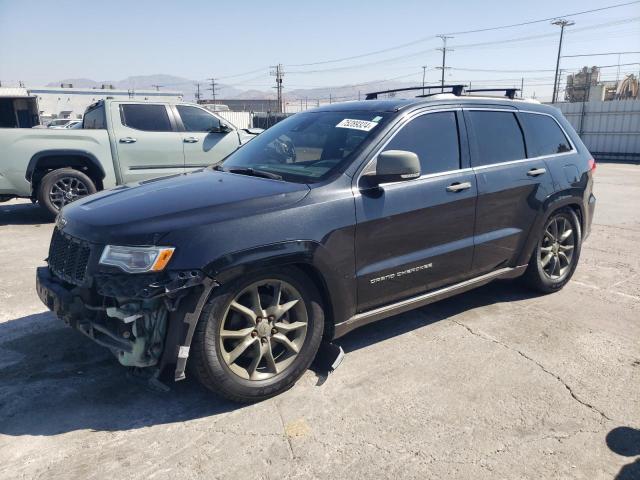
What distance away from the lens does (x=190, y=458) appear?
8.61 feet

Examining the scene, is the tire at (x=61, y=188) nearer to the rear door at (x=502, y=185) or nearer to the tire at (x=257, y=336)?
the tire at (x=257, y=336)

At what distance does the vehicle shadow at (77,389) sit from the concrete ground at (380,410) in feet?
0.04

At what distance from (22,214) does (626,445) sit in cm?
969

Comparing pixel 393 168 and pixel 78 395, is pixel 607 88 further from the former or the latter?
pixel 78 395

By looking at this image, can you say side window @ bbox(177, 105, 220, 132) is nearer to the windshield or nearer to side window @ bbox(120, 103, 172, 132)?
side window @ bbox(120, 103, 172, 132)

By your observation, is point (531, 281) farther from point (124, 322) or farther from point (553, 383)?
point (124, 322)

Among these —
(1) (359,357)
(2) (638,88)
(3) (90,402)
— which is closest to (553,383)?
(1) (359,357)

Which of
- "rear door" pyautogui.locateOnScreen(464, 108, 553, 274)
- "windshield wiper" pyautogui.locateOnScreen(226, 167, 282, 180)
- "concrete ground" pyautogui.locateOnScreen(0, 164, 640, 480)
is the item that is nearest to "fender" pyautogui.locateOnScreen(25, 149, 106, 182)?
"concrete ground" pyautogui.locateOnScreen(0, 164, 640, 480)

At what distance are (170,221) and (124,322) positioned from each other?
23.4 inches

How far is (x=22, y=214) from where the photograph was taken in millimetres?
9281

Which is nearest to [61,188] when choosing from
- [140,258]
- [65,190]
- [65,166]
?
[65,190]

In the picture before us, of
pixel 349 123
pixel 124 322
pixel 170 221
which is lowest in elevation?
pixel 124 322

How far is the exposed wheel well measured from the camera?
26.3 ft

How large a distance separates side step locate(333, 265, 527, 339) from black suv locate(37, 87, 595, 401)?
0.04 ft
